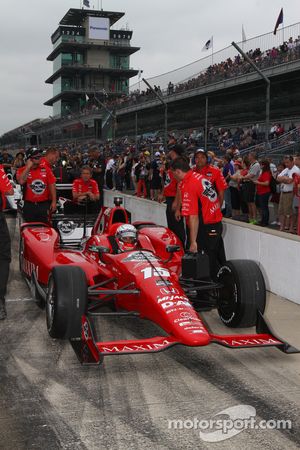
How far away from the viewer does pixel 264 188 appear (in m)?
11.2

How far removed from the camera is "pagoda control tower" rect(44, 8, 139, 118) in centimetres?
8612

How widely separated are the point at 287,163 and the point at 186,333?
23.6 ft

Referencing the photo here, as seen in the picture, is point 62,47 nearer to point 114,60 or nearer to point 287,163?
point 114,60

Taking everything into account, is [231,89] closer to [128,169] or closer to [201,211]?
[128,169]

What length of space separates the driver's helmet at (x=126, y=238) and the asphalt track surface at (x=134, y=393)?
2.88ft

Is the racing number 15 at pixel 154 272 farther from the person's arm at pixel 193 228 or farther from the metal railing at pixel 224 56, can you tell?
the metal railing at pixel 224 56

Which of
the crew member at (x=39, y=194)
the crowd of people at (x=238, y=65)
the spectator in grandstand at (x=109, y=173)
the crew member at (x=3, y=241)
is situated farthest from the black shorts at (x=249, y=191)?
the crowd of people at (x=238, y=65)

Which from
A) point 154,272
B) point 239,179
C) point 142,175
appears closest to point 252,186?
point 239,179

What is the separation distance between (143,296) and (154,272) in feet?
0.96

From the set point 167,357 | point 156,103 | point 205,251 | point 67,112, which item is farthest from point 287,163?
point 67,112

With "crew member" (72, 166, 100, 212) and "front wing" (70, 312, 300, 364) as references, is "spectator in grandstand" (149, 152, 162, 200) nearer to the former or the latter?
"crew member" (72, 166, 100, 212)

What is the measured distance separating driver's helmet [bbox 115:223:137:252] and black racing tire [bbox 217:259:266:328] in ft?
3.35

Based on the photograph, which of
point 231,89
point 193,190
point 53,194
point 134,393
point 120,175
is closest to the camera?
point 134,393

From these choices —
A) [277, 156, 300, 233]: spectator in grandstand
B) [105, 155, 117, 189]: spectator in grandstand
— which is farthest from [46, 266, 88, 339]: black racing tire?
[105, 155, 117, 189]: spectator in grandstand
